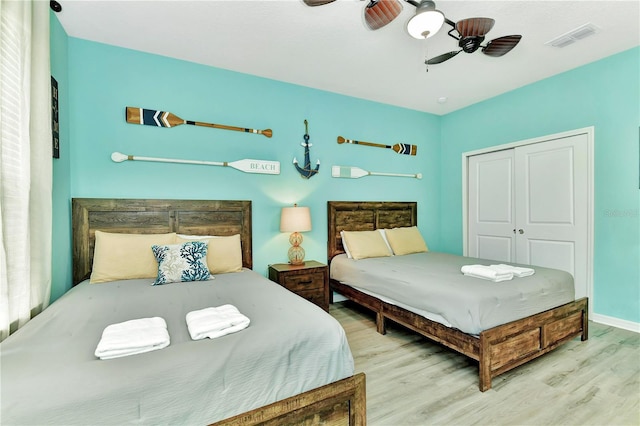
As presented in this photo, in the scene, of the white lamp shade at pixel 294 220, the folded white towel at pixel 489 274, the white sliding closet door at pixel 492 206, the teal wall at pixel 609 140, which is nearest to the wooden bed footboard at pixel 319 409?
the folded white towel at pixel 489 274

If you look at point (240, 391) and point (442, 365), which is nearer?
point (240, 391)

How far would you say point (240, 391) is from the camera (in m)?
1.20

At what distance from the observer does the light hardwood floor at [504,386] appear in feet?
5.69

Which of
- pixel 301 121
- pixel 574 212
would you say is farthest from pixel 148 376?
pixel 574 212

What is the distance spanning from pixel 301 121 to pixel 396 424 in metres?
3.12

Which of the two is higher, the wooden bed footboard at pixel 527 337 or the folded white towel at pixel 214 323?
the folded white towel at pixel 214 323

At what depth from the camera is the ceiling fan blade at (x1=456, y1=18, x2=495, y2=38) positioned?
6.30 feet

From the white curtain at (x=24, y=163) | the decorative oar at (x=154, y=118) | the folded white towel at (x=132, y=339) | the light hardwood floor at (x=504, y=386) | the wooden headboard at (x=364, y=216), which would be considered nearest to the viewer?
the folded white towel at (x=132, y=339)

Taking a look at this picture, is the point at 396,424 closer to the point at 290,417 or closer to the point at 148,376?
the point at 290,417

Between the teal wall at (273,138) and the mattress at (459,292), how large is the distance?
3.36 feet

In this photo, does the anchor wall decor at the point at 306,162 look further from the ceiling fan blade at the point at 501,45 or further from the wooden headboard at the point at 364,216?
the ceiling fan blade at the point at 501,45

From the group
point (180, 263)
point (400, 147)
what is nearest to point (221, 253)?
point (180, 263)

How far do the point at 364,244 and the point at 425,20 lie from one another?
2378 millimetres

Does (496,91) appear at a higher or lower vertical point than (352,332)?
higher
